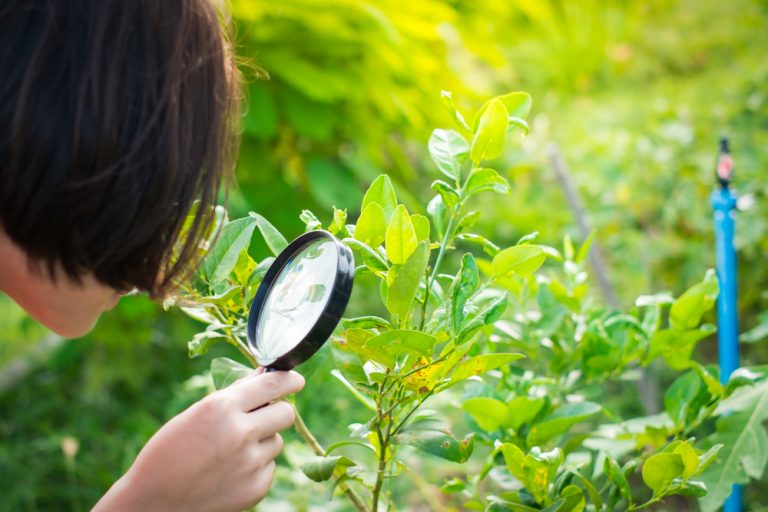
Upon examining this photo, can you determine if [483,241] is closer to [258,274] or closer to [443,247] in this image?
[443,247]

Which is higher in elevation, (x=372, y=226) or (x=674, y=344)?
(x=372, y=226)

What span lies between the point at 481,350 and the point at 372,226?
0.31 m

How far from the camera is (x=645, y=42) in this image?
4.97m

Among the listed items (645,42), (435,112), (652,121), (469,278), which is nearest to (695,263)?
(652,121)

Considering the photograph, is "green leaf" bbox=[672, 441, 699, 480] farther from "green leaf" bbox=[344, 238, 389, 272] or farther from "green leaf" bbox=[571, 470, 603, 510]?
"green leaf" bbox=[344, 238, 389, 272]

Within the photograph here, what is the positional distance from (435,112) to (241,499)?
5.54ft

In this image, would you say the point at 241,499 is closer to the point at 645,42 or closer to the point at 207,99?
the point at 207,99

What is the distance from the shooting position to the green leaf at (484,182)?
0.84 meters

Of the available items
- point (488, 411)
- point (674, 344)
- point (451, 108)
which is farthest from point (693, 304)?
point (451, 108)

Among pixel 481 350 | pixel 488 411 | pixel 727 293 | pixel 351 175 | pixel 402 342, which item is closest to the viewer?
pixel 402 342

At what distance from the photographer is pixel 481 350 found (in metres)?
1.03

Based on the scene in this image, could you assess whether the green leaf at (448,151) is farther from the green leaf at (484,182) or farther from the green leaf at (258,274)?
the green leaf at (258,274)

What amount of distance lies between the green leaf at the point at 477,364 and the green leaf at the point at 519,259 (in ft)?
0.31

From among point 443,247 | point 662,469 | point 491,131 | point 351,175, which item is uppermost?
point 491,131
